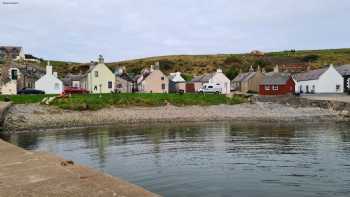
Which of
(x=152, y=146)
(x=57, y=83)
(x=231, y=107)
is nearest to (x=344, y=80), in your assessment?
(x=231, y=107)

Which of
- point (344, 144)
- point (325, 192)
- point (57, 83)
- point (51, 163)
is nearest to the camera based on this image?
point (51, 163)

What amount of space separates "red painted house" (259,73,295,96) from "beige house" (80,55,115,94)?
34.5 meters

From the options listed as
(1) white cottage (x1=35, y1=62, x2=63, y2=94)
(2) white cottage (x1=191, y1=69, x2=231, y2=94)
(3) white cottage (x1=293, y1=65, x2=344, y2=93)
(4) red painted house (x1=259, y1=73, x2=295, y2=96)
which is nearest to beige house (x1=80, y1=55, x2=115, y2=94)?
(1) white cottage (x1=35, y1=62, x2=63, y2=94)

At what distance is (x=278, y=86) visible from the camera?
100125 millimetres

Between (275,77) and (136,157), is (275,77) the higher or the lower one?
the higher one

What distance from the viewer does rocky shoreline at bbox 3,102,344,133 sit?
61.8 meters

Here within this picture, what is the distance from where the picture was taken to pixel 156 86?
10319 centimetres

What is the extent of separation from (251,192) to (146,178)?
595 centimetres

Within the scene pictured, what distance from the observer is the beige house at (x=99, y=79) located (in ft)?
314

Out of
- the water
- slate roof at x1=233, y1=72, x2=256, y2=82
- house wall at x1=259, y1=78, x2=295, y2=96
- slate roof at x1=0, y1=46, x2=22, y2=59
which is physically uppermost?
slate roof at x1=0, y1=46, x2=22, y2=59

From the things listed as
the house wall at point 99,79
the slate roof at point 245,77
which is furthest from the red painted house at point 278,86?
the house wall at point 99,79

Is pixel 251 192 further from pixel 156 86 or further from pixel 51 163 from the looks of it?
pixel 156 86

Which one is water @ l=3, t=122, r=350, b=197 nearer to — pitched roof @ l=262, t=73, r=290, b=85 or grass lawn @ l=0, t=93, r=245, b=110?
grass lawn @ l=0, t=93, r=245, b=110

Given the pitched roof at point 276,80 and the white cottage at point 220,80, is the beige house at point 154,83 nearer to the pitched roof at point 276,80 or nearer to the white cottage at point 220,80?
the white cottage at point 220,80
